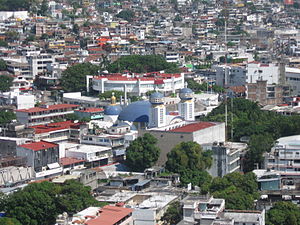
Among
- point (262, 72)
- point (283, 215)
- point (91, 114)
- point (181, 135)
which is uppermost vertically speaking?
point (262, 72)

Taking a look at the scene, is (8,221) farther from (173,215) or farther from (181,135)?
(181,135)

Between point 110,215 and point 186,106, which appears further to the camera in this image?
point 186,106

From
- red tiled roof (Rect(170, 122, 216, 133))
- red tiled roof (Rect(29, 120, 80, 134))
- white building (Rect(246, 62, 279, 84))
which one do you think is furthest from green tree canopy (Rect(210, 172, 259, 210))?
white building (Rect(246, 62, 279, 84))

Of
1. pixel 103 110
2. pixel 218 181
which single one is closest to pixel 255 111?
pixel 103 110

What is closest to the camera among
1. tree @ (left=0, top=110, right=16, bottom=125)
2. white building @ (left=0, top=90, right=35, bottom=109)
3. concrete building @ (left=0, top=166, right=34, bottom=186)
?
concrete building @ (left=0, top=166, right=34, bottom=186)

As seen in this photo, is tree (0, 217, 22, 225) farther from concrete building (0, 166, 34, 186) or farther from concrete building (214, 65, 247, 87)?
concrete building (214, 65, 247, 87)

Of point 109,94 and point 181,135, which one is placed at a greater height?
point 109,94

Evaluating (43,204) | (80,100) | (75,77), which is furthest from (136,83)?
(43,204)

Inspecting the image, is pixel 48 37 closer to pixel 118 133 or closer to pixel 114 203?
pixel 118 133
